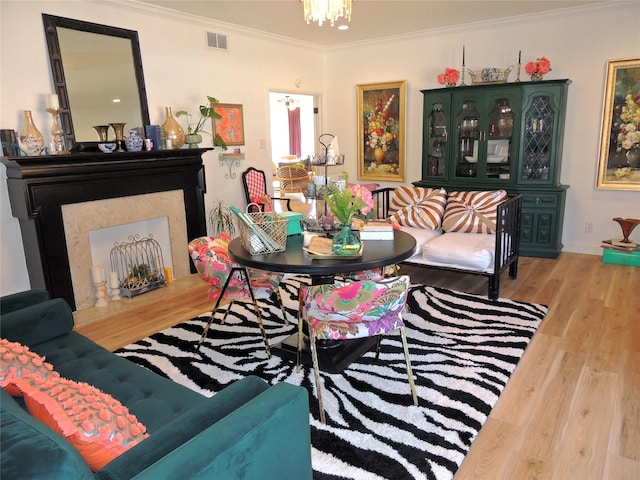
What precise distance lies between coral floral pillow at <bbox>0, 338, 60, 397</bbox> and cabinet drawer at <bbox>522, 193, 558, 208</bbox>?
4803mm

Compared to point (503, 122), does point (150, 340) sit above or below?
below

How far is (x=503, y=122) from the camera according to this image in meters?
5.00

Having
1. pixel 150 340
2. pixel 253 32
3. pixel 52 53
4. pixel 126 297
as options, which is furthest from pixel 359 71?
pixel 150 340

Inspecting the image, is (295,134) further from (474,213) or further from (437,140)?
(474,213)

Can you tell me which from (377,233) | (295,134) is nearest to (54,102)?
(377,233)

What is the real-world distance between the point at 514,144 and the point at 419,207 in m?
1.44

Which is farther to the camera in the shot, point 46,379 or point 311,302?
point 311,302

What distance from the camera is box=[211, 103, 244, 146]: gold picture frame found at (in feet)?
16.7

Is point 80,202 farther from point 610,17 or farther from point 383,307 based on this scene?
point 610,17

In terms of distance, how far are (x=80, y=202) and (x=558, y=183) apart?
15.7 ft

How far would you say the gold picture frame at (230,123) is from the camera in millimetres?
5082

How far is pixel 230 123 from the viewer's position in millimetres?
5227

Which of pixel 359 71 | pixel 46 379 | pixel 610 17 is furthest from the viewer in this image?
pixel 359 71

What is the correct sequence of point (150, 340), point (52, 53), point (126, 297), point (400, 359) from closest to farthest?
point (400, 359)
point (150, 340)
point (52, 53)
point (126, 297)
